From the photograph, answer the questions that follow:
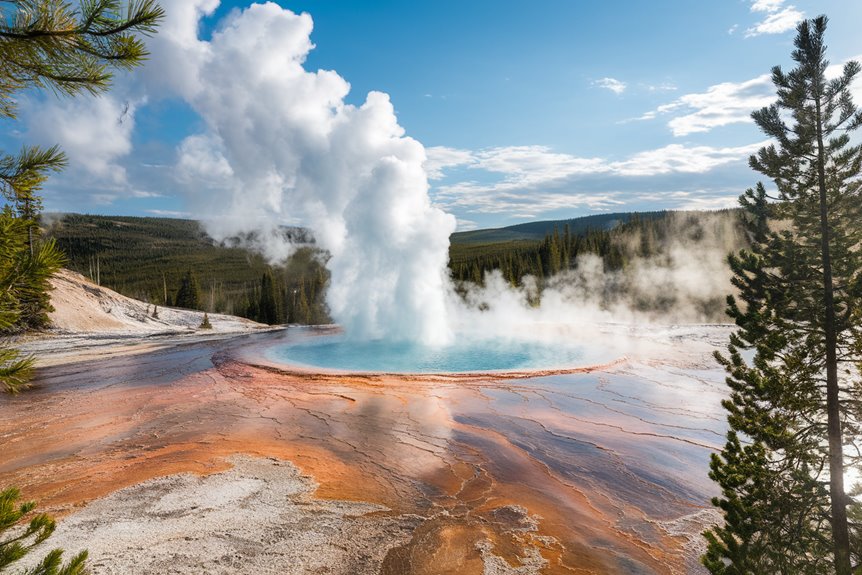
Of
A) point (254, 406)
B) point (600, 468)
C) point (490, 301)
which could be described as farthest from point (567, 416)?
point (490, 301)

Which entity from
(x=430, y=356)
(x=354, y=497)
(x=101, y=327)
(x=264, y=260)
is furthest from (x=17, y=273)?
(x=264, y=260)

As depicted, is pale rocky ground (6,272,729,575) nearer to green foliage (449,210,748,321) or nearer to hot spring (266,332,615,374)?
hot spring (266,332,615,374)

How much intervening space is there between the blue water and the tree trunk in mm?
12891

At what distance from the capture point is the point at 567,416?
39.9 ft

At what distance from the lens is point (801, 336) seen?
564cm

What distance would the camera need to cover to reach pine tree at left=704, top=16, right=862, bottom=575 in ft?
16.6

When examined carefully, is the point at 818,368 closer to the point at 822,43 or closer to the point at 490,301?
the point at 822,43

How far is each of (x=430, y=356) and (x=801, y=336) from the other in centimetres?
1661

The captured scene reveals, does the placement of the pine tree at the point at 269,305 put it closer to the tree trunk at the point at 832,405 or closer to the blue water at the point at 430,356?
the blue water at the point at 430,356

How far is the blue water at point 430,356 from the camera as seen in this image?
18.9m

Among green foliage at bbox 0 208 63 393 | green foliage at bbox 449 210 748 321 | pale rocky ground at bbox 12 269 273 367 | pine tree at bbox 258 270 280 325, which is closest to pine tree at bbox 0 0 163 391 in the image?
green foliage at bbox 0 208 63 393

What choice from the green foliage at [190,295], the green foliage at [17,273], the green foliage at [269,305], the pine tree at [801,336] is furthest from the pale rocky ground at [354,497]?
the green foliage at [190,295]

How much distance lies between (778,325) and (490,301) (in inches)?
1522

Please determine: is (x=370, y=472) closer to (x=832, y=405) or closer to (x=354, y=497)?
(x=354, y=497)
